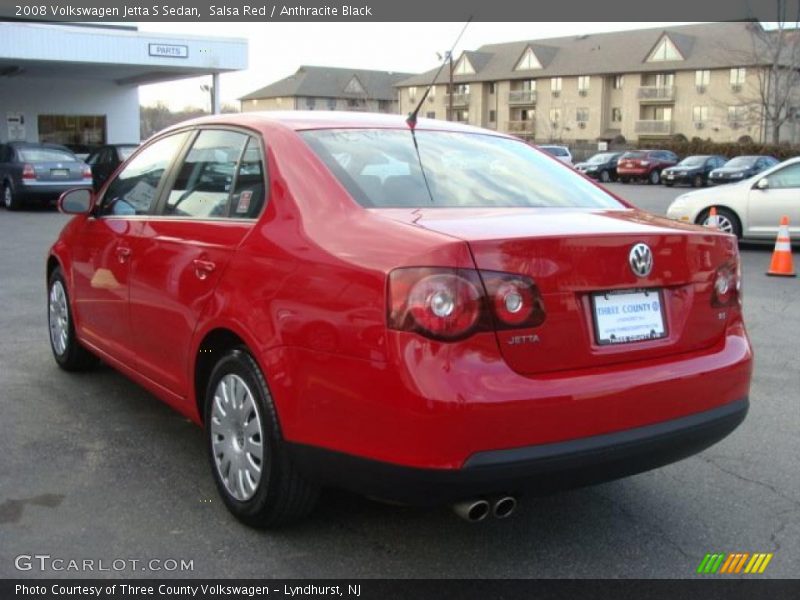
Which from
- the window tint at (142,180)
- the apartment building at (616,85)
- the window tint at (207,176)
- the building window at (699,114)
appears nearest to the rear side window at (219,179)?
the window tint at (207,176)

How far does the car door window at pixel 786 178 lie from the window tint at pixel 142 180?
1084cm

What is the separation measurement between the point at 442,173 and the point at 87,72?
29.3 metres

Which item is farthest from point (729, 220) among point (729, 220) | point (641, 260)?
point (641, 260)

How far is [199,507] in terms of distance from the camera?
143 inches

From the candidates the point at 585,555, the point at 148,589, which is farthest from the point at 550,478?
the point at 148,589

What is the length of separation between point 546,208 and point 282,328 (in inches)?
48.7

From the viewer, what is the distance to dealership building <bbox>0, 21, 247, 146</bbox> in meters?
25.1

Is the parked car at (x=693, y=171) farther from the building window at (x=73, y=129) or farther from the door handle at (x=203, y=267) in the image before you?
the door handle at (x=203, y=267)

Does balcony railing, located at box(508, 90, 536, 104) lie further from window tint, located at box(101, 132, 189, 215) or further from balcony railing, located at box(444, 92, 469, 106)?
window tint, located at box(101, 132, 189, 215)

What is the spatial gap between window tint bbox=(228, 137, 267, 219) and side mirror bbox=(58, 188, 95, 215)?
67.9 inches

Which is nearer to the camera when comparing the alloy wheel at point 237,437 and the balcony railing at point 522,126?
the alloy wheel at point 237,437

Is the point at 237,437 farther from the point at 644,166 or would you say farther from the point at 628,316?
the point at 644,166

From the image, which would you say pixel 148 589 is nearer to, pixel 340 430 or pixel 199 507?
pixel 199 507
